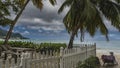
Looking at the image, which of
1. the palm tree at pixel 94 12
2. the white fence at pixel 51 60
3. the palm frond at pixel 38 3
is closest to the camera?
the white fence at pixel 51 60

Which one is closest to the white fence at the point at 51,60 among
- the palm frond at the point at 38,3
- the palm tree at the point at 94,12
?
the palm tree at the point at 94,12

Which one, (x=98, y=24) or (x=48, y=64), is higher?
(x=98, y=24)

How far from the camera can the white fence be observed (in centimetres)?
595

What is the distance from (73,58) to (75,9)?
7521mm

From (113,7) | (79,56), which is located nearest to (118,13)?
(113,7)

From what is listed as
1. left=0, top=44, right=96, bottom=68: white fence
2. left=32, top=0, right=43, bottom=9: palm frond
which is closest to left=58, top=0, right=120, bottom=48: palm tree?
left=32, top=0, right=43, bottom=9: palm frond

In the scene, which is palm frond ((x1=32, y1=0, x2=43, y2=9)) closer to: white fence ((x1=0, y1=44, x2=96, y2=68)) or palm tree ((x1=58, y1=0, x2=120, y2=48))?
palm tree ((x1=58, y1=0, x2=120, y2=48))

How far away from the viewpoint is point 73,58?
34.7 ft

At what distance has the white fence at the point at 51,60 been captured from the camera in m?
5.95

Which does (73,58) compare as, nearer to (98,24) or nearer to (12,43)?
(98,24)

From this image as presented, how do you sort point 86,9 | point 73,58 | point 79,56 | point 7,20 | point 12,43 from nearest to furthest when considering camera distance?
point 73,58
point 79,56
point 86,9
point 7,20
point 12,43

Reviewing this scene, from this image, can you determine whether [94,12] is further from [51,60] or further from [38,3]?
[51,60]

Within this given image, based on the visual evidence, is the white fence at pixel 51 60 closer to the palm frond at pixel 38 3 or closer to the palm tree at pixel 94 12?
the palm tree at pixel 94 12

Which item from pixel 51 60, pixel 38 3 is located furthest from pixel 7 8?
pixel 51 60
